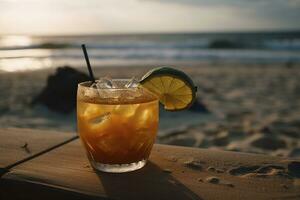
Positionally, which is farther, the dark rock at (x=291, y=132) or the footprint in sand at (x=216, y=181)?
the dark rock at (x=291, y=132)

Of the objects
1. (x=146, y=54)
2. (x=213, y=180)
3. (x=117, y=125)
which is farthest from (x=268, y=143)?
(x=146, y=54)

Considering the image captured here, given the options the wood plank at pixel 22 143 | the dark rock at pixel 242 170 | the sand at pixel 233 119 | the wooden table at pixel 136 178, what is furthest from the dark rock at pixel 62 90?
the dark rock at pixel 242 170

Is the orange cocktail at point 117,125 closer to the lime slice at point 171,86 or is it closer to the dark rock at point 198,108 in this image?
the lime slice at point 171,86

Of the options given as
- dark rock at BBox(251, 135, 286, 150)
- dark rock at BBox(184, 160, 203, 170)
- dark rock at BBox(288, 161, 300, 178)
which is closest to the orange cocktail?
dark rock at BBox(184, 160, 203, 170)

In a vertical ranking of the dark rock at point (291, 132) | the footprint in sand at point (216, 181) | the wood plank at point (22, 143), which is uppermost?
the wood plank at point (22, 143)

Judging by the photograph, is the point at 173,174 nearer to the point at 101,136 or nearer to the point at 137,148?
the point at 137,148

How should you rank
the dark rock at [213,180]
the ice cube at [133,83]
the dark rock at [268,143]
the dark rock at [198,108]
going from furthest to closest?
the dark rock at [198,108]
the dark rock at [268,143]
the ice cube at [133,83]
the dark rock at [213,180]

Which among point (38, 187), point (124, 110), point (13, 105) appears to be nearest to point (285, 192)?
point (124, 110)
